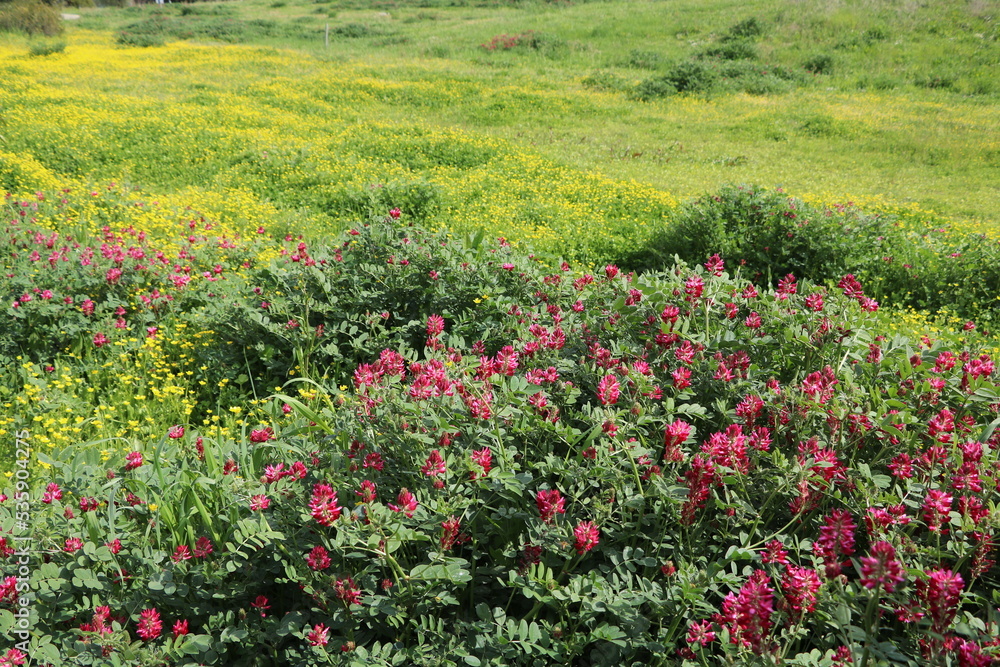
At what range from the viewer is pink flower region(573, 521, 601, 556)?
5.79ft

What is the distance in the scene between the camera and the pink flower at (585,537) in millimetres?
1766

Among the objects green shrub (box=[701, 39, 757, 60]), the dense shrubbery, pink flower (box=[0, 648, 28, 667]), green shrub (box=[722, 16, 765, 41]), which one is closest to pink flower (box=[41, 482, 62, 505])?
pink flower (box=[0, 648, 28, 667])

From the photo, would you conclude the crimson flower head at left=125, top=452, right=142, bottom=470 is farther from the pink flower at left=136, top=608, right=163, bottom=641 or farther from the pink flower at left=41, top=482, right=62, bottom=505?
the pink flower at left=136, top=608, right=163, bottom=641

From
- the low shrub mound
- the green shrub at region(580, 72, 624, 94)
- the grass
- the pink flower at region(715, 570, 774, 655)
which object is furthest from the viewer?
the green shrub at region(580, 72, 624, 94)

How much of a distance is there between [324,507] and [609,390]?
3.00 feet

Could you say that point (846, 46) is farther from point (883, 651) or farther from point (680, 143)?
point (883, 651)

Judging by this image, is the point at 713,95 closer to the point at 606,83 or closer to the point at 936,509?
the point at 606,83

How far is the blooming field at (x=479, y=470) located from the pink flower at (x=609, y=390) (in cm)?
2

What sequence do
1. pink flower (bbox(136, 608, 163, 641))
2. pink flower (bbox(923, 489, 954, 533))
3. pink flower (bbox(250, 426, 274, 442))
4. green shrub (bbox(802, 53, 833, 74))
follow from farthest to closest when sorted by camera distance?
green shrub (bbox(802, 53, 833, 74)) < pink flower (bbox(250, 426, 274, 442)) < pink flower (bbox(136, 608, 163, 641)) < pink flower (bbox(923, 489, 954, 533))

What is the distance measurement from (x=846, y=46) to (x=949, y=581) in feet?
89.8

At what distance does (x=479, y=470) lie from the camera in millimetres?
1817

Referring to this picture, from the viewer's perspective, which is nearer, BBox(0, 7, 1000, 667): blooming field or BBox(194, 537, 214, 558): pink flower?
BBox(0, 7, 1000, 667): blooming field

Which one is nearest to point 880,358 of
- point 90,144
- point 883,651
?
point 883,651

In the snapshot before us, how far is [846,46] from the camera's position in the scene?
77.9 ft
